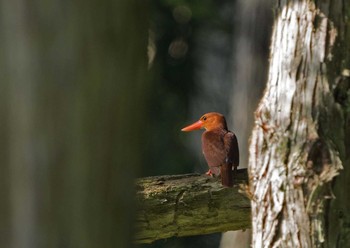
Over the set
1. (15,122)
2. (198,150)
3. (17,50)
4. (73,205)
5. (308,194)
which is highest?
(17,50)

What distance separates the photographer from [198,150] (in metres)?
13.0

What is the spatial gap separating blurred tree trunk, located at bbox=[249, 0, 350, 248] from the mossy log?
960mm

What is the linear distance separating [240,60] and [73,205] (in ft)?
27.0

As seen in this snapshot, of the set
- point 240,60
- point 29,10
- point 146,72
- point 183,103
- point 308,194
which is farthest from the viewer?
point 183,103

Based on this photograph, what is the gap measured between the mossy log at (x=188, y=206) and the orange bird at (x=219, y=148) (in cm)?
10

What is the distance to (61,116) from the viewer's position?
1.85 m

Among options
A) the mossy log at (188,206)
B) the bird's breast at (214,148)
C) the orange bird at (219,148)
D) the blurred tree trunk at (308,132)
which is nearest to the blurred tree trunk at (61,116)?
the blurred tree trunk at (308,132)

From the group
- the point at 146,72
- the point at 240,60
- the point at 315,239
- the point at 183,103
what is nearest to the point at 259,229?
the point at 315,239

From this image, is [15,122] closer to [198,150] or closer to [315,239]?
[315,239]

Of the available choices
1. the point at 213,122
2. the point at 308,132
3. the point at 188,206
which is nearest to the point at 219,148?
the point at 213,122

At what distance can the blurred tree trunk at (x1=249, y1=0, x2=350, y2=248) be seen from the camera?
186 inches

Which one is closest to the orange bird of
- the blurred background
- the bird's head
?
the bird's head

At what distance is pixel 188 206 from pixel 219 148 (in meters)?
1.10

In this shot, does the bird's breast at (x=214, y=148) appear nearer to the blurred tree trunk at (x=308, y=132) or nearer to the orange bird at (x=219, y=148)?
the orange bird at (x=219, y=148)
